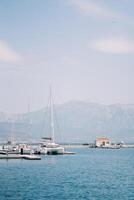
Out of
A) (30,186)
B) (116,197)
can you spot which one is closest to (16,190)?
(30,186)

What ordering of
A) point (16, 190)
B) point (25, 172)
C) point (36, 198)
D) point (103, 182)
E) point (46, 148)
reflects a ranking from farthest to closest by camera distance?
point (46, 148) < point (25, 172) < point (103, 182) < point (16, 190) < point (36, 198)

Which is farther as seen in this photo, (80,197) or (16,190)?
(16,190)

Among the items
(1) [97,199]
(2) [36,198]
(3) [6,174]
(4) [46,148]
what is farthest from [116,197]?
(4) [46,148]

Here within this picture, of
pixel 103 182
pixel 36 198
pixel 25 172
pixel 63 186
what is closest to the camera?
pixel 36 198

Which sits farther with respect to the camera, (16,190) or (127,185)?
(127,185)

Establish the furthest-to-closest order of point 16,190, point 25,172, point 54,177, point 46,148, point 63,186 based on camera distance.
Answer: point 46,148 → point 25,172 → point 54,177 → point 63,186 → point 16,190

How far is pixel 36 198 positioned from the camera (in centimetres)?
6238

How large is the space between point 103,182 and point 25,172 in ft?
77.1

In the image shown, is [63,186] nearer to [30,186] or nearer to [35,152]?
[30,186]

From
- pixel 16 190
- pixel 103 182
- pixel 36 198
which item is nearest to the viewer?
pixel 36 198

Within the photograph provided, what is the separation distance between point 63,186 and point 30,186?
5.45 m

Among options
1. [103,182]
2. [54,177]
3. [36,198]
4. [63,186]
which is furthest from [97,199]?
[54,177]

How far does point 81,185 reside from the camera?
75.8 meters

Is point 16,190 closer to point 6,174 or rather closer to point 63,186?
point 63,186
